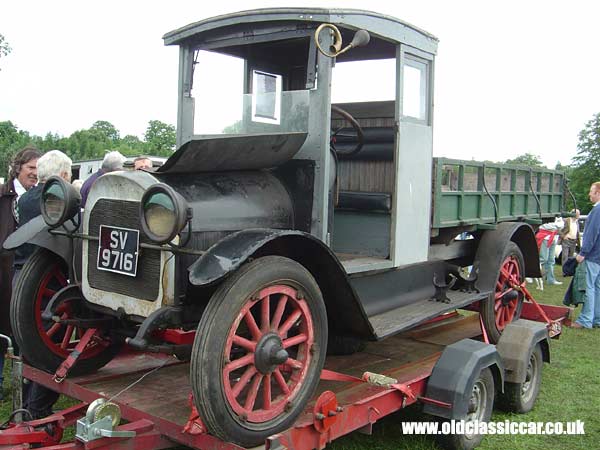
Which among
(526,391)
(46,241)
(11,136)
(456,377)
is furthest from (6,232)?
(11,136)

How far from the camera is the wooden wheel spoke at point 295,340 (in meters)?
3.05

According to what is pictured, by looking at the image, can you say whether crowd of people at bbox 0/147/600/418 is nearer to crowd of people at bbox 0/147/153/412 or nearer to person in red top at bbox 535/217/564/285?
crowd of people at bbox 0/147/153/412

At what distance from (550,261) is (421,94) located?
294 inches

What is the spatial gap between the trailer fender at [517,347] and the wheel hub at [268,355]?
2.15m

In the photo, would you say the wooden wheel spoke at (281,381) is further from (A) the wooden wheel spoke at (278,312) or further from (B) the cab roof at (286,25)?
(B) the cab roof at (286,25)

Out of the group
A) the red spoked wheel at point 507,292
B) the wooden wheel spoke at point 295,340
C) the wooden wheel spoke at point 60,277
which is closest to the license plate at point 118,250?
the wooden wheel spoke at point 60,277

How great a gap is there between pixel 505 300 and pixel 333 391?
8.37 ft

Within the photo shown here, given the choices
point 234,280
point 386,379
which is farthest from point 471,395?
point 234,280

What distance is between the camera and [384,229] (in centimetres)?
443

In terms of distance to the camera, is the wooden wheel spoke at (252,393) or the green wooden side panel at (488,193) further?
the green wooden side panel at (488,193)

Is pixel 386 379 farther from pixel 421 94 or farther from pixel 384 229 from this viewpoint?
pixel 421 94

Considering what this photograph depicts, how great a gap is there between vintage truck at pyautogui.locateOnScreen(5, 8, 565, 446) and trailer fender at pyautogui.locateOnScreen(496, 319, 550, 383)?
16.7 inches

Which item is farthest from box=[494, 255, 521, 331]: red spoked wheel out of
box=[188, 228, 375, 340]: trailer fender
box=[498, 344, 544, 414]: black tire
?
box=[188, 228, 375, 340]: trailer fender

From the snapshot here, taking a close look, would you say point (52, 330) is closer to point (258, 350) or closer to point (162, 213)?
point (162, 213)
